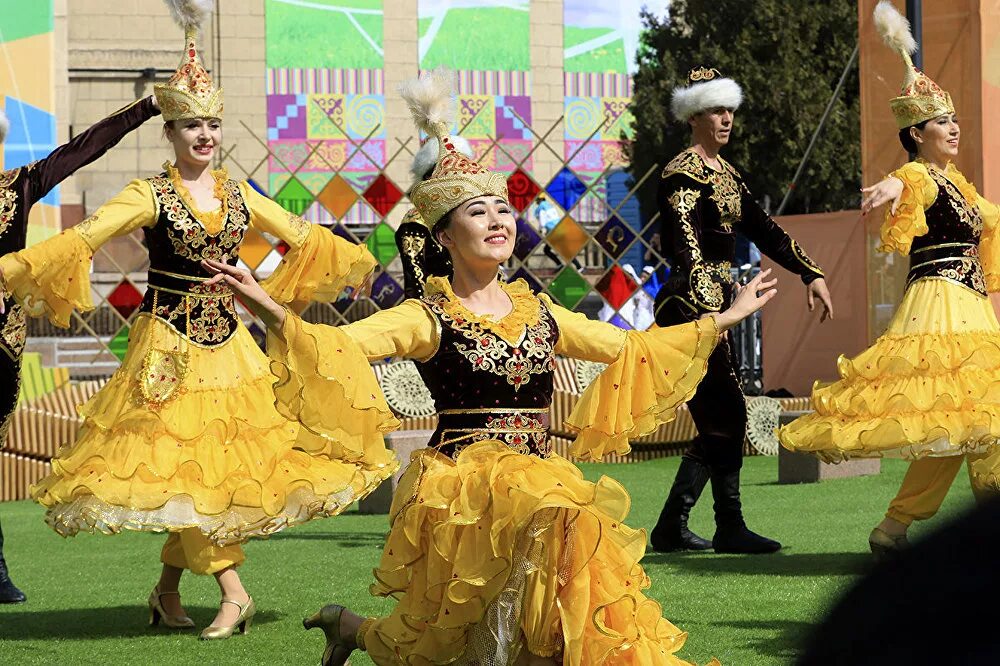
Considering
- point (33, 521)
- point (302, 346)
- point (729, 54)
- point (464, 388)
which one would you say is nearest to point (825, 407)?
point (464, 388)

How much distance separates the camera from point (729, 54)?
1057 inches

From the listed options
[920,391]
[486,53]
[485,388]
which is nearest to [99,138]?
[485,388]

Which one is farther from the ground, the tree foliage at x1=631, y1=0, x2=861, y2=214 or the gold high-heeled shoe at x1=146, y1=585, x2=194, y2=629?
the tree foliage at x1=631, y1=0, x2=861, y2=214

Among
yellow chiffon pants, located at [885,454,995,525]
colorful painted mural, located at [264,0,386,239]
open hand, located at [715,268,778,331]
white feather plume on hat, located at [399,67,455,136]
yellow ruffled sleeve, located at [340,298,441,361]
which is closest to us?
yellow ruffled sleeve, located at [340,298,441,361]

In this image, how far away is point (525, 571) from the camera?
11.5 feet

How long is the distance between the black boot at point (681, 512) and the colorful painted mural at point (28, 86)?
978 cm

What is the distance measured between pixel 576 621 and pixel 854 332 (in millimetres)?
11144

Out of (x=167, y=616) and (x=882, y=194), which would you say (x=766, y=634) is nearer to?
(x=882, y=194)

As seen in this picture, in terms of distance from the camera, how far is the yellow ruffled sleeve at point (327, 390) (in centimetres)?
374

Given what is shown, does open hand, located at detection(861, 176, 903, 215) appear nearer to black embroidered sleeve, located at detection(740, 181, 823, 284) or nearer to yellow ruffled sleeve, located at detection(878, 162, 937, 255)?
yellow ruffled sleeve, located at detection(878, 162, 937, 255)

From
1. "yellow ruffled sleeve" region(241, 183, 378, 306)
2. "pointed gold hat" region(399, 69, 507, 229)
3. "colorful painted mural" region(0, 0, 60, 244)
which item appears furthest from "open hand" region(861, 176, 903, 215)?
"colorful painted mural" region(0, 0, 60, 244)

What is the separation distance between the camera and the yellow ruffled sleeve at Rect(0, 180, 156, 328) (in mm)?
5320

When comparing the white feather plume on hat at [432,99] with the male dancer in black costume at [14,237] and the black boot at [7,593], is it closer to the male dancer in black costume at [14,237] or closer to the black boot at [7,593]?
the male dancer in black costume at [14,237]

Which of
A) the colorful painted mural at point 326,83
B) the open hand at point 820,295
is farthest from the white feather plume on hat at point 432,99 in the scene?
the colorful painted mural at point 326,83
